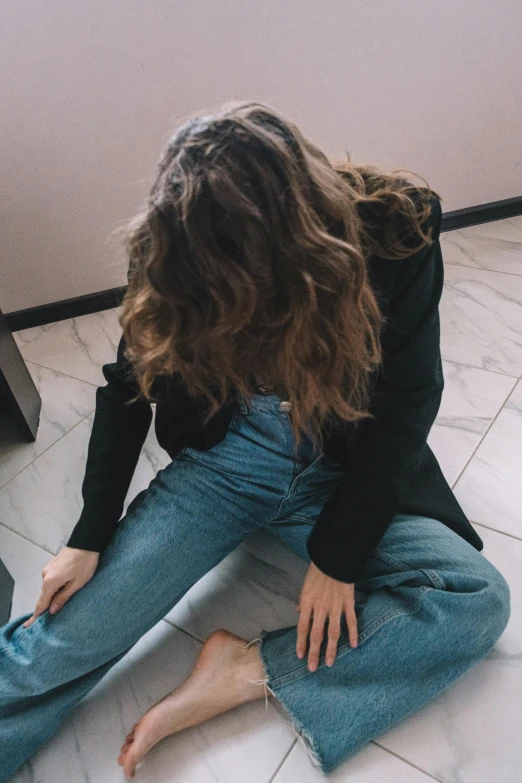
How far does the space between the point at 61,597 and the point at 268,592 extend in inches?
13.1

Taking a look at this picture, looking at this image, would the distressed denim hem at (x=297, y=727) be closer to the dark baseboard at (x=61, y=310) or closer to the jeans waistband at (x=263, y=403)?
the jeans waistband at (x=263, y=403)

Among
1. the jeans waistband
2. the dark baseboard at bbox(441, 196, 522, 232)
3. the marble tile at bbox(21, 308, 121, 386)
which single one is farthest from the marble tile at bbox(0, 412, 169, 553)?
the dark baseboard at bbox(441, 196, 522, 232)

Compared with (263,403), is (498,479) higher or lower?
lower

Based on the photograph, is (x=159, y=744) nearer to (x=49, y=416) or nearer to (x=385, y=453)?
(x=385, y=453)

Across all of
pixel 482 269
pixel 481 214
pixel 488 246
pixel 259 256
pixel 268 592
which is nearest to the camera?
pixel 259 256

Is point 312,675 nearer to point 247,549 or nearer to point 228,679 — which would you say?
point 228,679

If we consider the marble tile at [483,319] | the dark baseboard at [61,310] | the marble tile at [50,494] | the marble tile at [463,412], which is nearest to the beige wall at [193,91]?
the dark baseboard at [61,310]

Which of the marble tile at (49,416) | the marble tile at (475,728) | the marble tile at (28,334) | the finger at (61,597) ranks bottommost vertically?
the marble tile at (475,728)

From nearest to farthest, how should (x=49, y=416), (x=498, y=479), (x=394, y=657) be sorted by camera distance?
1. (x=394, y=657)
2. (x=498, y=479)
3. (x=49, y=416)

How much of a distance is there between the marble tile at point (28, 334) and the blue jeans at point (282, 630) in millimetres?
1016

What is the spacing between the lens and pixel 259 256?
1.69 ft

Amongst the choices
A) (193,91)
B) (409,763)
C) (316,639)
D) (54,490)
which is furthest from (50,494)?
(193,91)

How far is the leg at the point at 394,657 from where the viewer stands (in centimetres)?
73

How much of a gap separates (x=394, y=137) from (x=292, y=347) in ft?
4.31
